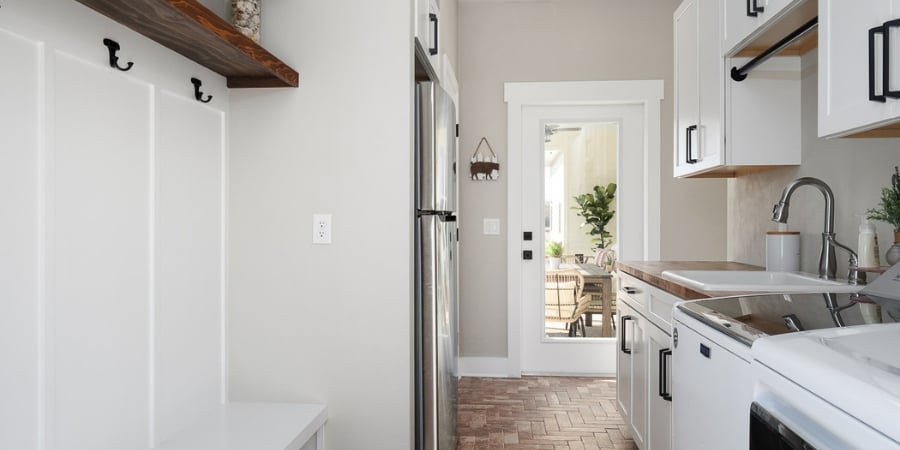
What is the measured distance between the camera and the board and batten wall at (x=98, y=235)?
999 mm

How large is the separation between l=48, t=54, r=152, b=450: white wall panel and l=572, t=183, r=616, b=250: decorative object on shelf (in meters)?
3.01

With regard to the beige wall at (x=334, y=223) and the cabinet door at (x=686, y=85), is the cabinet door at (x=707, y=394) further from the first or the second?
the cabinet door at (x=686, y=85)

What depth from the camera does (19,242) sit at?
100 centimetres

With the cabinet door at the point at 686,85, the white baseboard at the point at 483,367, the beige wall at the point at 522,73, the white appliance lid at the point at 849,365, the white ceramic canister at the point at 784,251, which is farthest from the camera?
the white baseboard at the point at 483,367

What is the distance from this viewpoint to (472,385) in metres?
3.57

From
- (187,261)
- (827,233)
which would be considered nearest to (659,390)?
(827,233)

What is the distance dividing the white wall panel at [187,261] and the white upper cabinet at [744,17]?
179cm

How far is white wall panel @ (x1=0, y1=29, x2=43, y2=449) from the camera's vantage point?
0.97 m

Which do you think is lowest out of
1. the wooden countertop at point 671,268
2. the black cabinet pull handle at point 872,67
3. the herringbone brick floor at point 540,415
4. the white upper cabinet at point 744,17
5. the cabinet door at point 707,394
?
the herringbone brick floor at point 540,415

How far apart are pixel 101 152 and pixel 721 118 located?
6.99 ft

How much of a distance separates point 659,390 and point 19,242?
1.91 metres

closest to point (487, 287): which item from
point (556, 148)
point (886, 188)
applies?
point (556, 148)

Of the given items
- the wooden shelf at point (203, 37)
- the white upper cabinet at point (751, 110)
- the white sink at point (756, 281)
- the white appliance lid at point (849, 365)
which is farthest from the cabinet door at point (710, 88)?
the wooden shelf at point (203, 37)

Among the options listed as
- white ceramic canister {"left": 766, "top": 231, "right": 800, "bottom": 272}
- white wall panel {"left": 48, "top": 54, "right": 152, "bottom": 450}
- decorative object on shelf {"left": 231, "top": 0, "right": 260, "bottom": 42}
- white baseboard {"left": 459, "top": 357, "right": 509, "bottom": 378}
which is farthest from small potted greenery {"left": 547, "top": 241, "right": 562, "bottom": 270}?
white wall panel {"left": 48, "top": 54, "right": 152, "bottom": 450}
